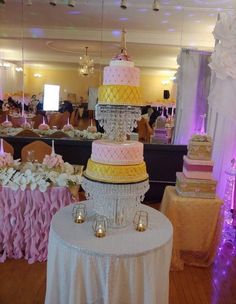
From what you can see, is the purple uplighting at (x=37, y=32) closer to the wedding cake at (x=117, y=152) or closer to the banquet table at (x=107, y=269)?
the wedding cake at (x=117, y=152)

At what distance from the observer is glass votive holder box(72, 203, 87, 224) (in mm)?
1662

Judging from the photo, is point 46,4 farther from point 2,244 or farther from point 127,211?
point 127,211

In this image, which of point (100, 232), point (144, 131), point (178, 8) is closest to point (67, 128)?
point (144, 131)

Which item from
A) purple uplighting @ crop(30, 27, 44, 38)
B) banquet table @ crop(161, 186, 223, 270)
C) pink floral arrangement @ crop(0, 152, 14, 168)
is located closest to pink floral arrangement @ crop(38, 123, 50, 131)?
purple uplighting @ crop(30, 27, 44, 38)

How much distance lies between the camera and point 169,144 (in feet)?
13.4

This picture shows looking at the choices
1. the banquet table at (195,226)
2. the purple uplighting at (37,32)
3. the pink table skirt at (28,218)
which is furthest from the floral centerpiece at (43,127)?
the banquet table at (195,226)

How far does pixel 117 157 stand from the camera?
150 cm

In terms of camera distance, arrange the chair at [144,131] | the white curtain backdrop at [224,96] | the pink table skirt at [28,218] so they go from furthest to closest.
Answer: the chair at [144,131], the white curtain backdrop at [224,96], the pink table skirt at [28,218]

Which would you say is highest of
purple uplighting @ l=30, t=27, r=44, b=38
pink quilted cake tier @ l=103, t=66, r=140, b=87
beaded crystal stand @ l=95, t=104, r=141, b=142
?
purple uplighting @ l=30, t=27, r=44, b=38

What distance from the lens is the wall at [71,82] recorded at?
5.59 meters

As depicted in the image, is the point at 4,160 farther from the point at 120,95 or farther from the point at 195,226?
the point at 195,226

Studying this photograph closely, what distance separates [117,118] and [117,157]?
0.72 ft

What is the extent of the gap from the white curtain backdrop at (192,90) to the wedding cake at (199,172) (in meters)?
1.65

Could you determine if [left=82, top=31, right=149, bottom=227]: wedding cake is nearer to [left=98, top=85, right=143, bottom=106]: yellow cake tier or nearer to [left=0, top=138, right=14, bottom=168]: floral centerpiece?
[left=98, top=85, right=143, bottom=106]: yellow cake tier
